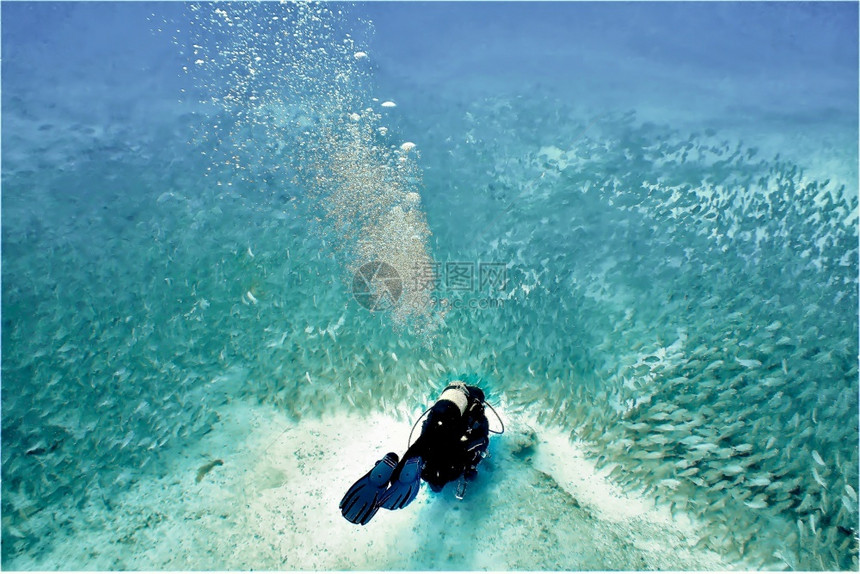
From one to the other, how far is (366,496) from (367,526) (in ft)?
3.81

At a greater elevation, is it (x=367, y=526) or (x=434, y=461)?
(x=434, y=461)

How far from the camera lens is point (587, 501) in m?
4.47

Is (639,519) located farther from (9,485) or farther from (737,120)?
(737,120)

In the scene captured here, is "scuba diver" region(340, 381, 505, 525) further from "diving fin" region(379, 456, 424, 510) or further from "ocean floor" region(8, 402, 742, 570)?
"ocean floor" region(8, 402, 742, 570)

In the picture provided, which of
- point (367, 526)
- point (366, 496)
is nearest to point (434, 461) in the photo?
point (366, 496)

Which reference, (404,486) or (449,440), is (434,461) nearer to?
(449,440)

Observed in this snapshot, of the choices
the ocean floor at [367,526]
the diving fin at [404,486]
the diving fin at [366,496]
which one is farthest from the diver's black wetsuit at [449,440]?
the ocean floor at [367,526]

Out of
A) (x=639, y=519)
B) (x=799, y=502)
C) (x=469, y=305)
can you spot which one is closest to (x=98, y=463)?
(x=469, y=305)

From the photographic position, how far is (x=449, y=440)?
3938 mm

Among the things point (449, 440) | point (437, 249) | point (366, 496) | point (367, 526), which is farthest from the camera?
point (437, 249)

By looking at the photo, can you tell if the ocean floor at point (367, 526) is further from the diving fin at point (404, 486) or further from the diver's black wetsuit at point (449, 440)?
the diving fin at point (404, 486)

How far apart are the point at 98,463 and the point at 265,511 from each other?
2251 millimetres

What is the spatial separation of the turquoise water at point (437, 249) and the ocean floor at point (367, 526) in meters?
0.15

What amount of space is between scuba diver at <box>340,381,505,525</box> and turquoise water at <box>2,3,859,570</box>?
92cm
